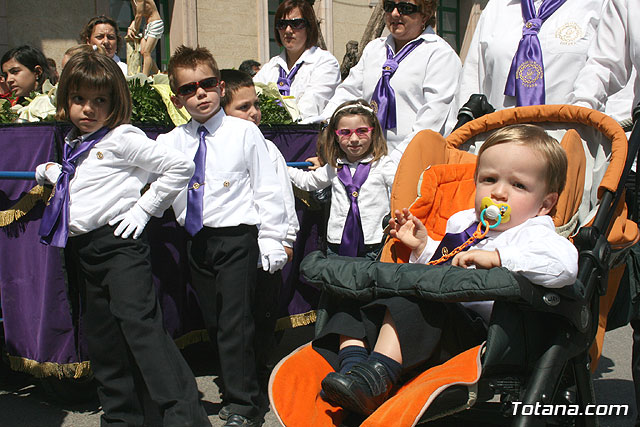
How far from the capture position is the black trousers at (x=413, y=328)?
219 cm

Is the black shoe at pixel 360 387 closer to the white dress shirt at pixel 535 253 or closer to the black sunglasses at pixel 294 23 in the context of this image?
the white dress shirt at pixel 535 253

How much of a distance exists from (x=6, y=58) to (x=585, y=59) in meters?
3.87

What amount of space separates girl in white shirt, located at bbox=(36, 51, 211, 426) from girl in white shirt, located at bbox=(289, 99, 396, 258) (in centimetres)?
108

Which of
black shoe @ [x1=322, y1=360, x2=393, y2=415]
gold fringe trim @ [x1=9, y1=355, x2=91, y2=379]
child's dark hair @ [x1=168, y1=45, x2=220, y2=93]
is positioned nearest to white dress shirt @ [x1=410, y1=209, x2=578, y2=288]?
black shoe @ [x1=322, y1=360, x2=393, y2=415]

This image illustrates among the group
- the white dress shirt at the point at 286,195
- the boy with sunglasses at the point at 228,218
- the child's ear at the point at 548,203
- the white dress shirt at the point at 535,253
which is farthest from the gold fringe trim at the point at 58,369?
the child's ear at the point at 548,203

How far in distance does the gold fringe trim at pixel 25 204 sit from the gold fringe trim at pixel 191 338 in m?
1.05

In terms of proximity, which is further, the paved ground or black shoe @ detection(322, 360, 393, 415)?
the paved ground

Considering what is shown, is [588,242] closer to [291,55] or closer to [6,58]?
[291,55]

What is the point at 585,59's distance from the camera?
3549 mm

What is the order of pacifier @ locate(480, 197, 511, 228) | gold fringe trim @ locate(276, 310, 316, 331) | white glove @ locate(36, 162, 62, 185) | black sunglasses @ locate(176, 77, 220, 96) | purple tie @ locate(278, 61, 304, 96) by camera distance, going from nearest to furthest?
pacifier @ locate(480, 197, 511, 228), white glove @ locate(36, 162, 62, 185), black sunglasses @ locate(176, 77, 220, 96), gold fringe trim @ locate(276, 310, 316, 331), purple tie @ locate(278, 61, 304, 96)

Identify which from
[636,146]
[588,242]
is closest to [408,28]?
[636,146]

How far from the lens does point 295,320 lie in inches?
158

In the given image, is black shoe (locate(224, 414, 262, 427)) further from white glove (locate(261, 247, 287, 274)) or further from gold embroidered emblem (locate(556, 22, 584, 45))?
gold embroidered emblem (locate(556, 22, 584, 45))

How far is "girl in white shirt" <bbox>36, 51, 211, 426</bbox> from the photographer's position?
287 cm
